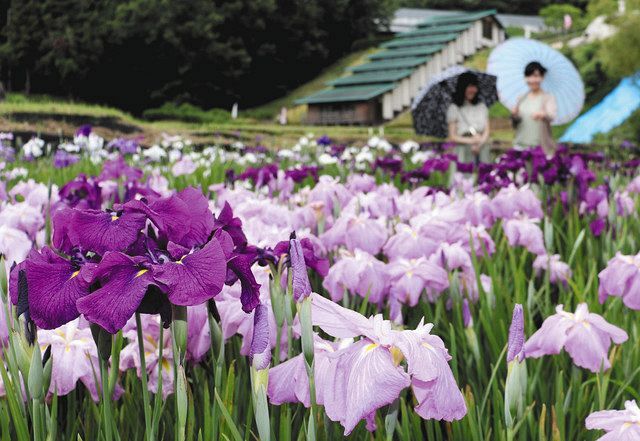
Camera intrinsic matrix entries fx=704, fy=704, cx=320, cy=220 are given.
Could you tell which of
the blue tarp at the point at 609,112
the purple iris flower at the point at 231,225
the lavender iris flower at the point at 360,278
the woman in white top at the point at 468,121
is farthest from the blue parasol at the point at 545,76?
the blue tarp at the point at 609,112

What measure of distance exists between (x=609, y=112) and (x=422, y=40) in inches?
799

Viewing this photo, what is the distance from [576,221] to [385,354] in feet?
9.97

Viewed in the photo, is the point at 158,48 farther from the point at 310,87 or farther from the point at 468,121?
the point at 468,121

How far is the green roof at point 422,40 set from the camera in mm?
43750

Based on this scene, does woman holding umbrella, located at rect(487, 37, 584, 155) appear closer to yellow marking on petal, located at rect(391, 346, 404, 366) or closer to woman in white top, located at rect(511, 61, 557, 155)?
woman in white top, located at rect(511, 61, 557, 155)

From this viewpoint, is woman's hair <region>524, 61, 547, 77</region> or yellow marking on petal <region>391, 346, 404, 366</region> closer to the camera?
yellow marking on petal <region>391, 346, 404, 366</region>

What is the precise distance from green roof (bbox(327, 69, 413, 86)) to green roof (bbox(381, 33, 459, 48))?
6.04 meters

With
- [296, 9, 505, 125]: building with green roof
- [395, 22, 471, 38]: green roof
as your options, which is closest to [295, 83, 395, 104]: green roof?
[296, 9, 505, 125]: building with green roof

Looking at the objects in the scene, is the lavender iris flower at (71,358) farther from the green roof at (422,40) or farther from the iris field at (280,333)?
the green roof at (422,40)

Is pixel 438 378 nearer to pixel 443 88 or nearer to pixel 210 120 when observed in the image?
pixel 443 88

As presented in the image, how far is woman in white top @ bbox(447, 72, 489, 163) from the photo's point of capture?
911cm

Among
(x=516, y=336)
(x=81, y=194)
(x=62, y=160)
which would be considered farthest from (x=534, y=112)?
(x=516, y=336)

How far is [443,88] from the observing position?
32.5ft

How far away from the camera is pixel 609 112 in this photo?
26000 mm
